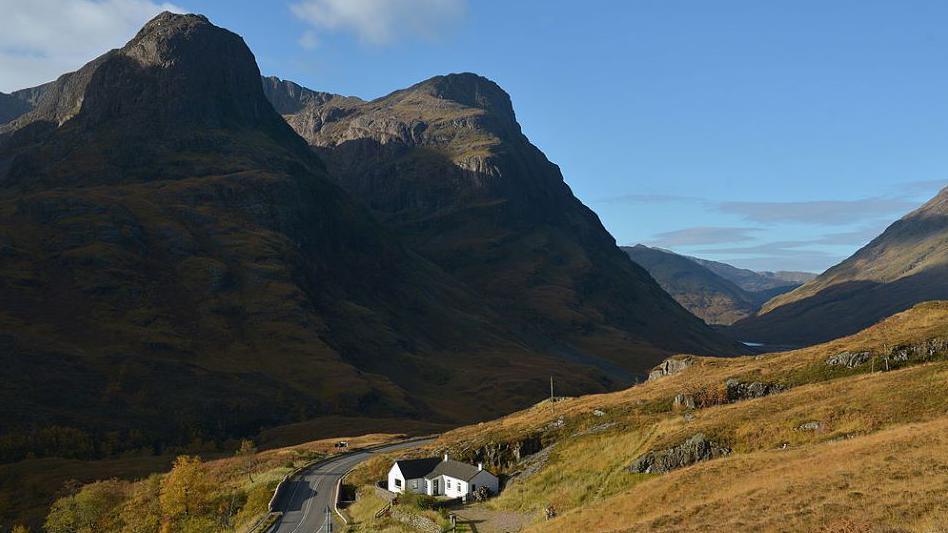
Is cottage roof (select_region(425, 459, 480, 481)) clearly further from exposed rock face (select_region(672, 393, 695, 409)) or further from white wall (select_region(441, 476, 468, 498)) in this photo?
exposed rock face (select_region(672, 393, 695, 409))

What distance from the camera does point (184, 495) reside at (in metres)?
73.9

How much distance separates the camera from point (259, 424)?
163 metres

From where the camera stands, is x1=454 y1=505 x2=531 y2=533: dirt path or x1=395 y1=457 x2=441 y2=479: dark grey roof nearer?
x1=454 y1=505 x2=531 y2=533: dirt path

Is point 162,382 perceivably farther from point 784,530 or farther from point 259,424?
point 784,530

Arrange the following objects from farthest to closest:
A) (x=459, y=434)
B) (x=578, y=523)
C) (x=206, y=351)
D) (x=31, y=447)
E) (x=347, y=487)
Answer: (x=206, y=351) < (x=31, y=447) < (x=459, y=434) < (x=347, y=487) < (x=578, y=523)

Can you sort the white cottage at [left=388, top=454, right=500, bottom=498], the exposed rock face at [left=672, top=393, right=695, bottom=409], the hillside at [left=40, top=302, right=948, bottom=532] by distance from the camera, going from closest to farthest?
the hillside at [left=40, top=302, right=948, bottom=532] → the white cottage at [left=388, top=454, right=500, bottom=498] → the exposed rock face at [left=672, top=393, right=695, bottom=409]

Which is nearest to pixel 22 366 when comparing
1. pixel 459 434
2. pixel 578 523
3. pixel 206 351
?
pixel 206 351

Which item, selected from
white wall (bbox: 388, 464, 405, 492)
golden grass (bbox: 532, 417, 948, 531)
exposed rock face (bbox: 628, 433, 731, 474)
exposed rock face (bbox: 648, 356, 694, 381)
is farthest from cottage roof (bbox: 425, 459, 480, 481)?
exposed rock face (bbox: 648, 356, 694, 381)

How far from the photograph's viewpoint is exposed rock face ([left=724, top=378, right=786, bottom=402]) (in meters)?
70.0

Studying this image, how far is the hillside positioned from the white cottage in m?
2.32

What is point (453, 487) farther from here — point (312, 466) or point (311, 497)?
point (312, 466)

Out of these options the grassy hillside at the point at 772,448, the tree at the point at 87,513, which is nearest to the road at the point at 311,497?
the grassy hillside at the point at 772,448

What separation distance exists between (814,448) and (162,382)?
501 ft

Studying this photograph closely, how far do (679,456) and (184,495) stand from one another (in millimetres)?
49782
